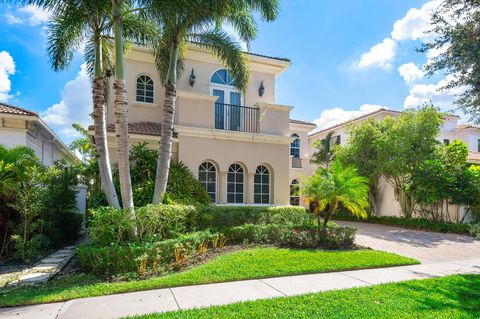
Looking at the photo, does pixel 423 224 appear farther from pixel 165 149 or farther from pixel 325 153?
pixel 165 149

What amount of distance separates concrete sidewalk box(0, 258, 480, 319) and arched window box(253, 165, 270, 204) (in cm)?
716

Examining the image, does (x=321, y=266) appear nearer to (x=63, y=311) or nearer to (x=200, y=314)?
(x=200, y=314)

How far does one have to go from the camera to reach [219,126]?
14.6m

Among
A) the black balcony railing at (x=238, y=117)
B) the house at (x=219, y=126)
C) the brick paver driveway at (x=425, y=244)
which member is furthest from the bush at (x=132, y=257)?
the brick paver driveway at (x=425, y=244)

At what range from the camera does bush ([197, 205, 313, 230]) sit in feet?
36.4

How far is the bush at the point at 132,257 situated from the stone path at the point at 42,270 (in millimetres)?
799

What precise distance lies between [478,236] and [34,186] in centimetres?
1802

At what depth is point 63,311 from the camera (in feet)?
17.3

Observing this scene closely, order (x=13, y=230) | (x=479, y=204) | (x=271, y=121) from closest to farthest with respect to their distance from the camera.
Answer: (x=13, y=230)
(x=271, y=121)
(x=479, y=204)

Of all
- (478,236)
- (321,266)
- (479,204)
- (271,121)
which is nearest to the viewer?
(321,266)

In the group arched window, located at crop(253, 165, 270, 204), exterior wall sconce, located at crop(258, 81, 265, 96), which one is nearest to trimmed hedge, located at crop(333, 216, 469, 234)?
arched window, located at crop(253, 165, 270, 204)

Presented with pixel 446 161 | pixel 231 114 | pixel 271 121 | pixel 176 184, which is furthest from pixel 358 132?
pixel 176 184

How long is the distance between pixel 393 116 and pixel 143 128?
20697 mm

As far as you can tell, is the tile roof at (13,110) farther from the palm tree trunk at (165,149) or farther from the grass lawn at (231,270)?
the grass lawn at (231,270)
